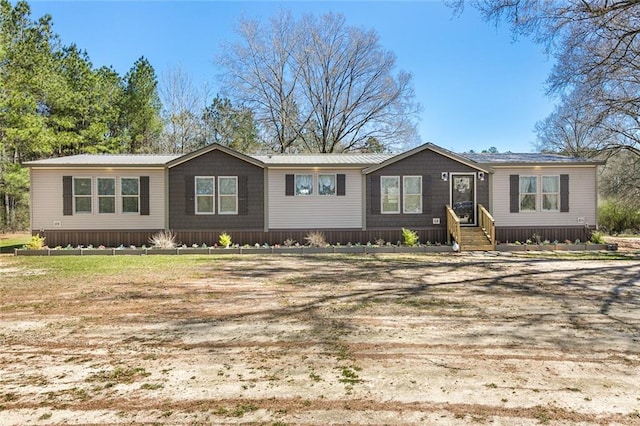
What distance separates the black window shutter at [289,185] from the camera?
569 inches

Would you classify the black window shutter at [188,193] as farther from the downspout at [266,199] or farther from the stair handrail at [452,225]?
the stair handrail at [452,225]

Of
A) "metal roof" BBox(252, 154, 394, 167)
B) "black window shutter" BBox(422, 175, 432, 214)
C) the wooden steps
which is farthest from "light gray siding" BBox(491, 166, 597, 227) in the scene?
"metal roof" BBox(252, 154, 394, 167)

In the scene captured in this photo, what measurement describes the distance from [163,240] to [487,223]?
11414mm

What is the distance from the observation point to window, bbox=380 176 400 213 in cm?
1465

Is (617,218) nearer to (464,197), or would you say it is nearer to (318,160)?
(464,197)

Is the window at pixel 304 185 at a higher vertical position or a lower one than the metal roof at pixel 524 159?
lower

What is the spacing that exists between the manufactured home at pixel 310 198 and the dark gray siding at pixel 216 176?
36mm

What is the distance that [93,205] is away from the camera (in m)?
14.0

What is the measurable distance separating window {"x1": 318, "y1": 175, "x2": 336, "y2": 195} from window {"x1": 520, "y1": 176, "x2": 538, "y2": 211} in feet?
23.3

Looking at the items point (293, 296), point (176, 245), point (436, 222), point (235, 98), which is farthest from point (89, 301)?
point (235, 98)

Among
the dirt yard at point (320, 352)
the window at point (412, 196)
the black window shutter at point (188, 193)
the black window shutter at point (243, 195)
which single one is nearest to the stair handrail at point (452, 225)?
the window at point (412, 196)

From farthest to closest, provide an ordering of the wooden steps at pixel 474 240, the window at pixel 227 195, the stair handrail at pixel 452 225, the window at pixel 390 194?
the window at pixel 390 194, the window at pixel 227 195, the wooden steps at pixel 474 240, the stair handrail at pixel 452 225

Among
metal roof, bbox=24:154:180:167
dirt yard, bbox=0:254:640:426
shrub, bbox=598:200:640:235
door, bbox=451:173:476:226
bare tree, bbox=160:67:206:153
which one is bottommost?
dirt yard, bbox=0:254:640:426

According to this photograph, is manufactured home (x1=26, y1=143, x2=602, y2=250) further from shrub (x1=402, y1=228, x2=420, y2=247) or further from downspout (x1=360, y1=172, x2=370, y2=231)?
shrub (x1=402, y1=228, x2=420, y2=247)
